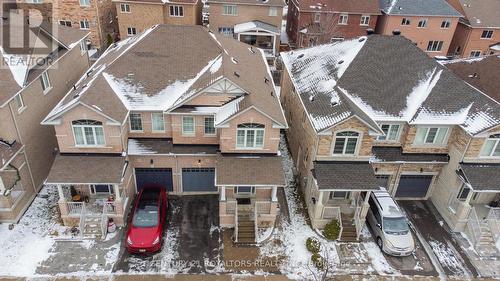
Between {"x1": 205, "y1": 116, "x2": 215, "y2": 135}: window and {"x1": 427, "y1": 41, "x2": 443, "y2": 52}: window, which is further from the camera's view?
{"x1": 427, "y1": 41, "x2": 443, "y2": 52}: window

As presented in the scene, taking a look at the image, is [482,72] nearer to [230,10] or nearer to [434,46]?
[434,46]

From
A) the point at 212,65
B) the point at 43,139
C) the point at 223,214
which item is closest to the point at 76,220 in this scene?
the point at 43,139

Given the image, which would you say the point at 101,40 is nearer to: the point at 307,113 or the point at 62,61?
the point at 62,61

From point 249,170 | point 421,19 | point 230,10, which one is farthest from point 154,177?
point 421,19

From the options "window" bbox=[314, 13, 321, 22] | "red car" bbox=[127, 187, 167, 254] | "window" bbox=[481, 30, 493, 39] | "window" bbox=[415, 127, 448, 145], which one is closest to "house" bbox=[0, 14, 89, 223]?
"red car" bbox=[127, 187, 167, 254]

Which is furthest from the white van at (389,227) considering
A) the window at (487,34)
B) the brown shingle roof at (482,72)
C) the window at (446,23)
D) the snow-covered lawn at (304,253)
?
the window at (487,34)

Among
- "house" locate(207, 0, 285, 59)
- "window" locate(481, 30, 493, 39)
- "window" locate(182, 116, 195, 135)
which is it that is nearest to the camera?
"window" locate(182, 116, 195, 135)

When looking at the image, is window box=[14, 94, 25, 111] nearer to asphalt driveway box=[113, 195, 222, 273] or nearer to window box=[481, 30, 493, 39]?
asphalt driveway box=[113, 195, 222, 273]
